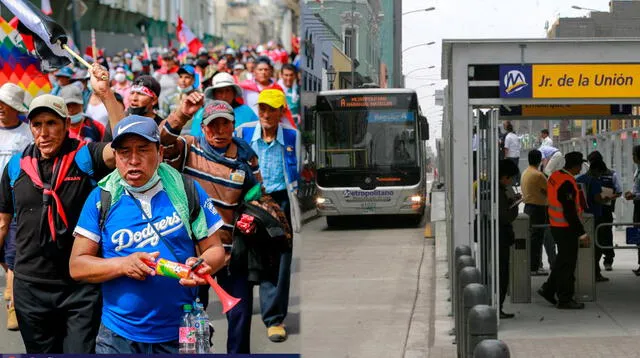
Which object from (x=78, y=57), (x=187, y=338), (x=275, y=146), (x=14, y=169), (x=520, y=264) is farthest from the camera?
(x=520, y=264)

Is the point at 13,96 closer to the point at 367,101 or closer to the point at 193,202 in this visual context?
the point at 193,202

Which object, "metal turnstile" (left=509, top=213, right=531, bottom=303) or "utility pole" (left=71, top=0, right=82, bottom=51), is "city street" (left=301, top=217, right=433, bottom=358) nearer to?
"metal turnstile" (left=509, top=213, right=531, bottom=303)

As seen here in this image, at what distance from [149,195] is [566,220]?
7.66 meters

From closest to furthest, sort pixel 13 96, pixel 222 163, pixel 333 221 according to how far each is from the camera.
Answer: pixel 222 163
pixel 13 96
pixel 333 221

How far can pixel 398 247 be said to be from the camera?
800 inches

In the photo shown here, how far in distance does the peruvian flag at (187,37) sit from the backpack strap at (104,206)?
0.57 m

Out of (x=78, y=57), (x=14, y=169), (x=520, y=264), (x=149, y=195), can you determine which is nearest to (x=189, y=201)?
(x=149, y=195)

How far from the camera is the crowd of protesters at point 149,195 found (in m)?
3.88

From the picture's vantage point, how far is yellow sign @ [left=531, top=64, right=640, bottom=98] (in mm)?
9641

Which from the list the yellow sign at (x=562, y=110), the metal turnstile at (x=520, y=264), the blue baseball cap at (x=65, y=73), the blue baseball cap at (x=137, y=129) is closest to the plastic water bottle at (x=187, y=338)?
the blue baseball cap at (x=137, y=129)

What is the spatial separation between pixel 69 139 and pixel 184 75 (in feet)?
1.90

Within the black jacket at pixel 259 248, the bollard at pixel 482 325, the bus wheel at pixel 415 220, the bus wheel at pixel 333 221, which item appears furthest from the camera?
the bus wheel at pixel 333 221

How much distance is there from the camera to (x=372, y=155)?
79.8ft

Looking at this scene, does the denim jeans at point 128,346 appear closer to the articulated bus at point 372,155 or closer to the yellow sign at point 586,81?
the yellow sign at point 586,81
